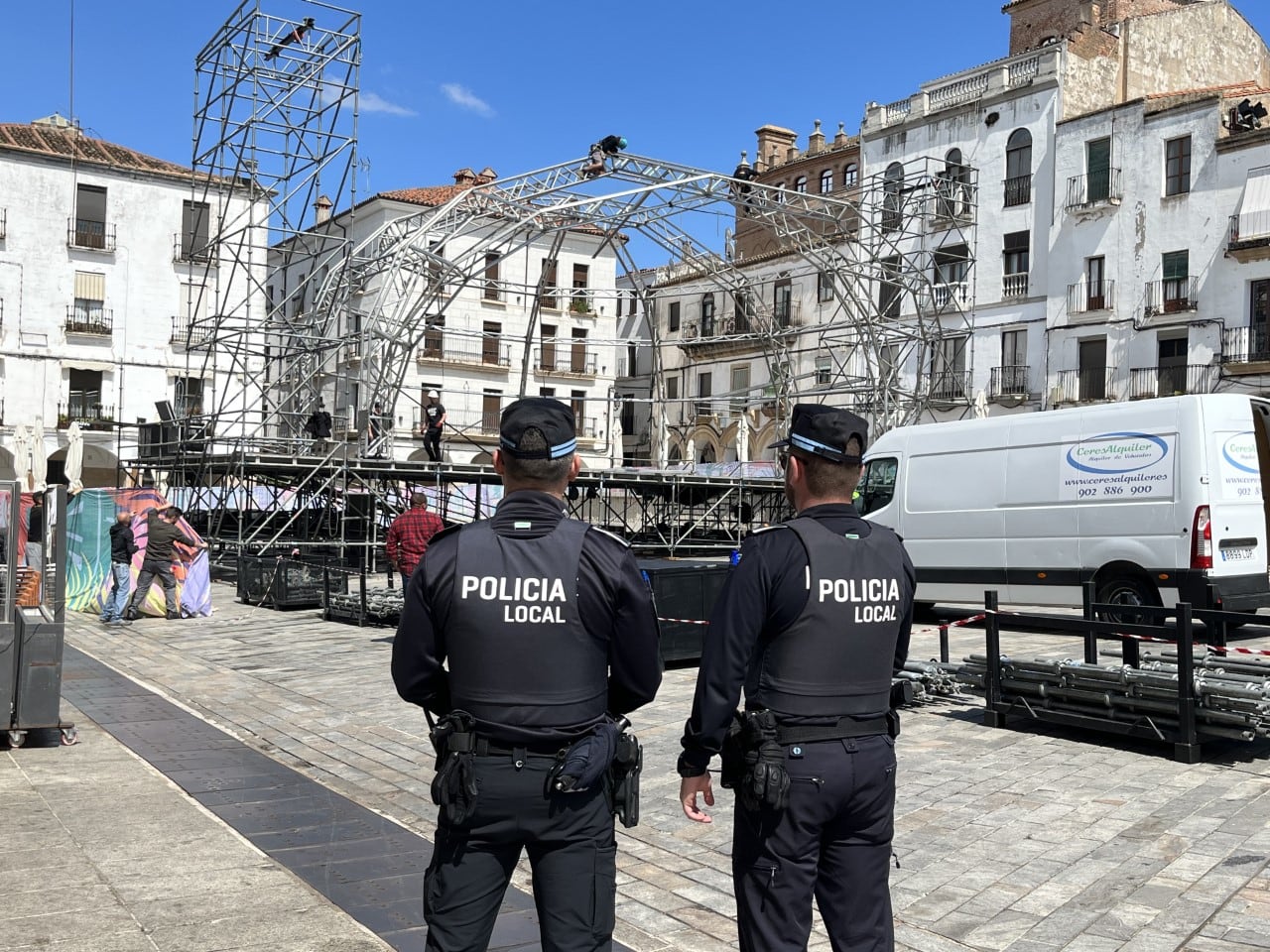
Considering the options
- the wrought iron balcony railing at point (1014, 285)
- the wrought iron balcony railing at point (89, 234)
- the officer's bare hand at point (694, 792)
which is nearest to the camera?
the officer's bare hand at point (694, 792)

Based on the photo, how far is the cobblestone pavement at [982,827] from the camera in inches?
180

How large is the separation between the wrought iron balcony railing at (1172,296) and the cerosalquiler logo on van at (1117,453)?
1961cm

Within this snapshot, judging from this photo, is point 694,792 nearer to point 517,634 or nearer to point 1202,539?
point 517,634

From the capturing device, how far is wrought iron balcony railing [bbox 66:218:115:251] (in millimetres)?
41625

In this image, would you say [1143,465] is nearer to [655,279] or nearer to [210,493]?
[210,493]

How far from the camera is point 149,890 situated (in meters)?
4.93

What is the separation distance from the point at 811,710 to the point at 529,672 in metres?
0.80

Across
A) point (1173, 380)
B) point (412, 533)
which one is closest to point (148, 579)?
point (412, 533)

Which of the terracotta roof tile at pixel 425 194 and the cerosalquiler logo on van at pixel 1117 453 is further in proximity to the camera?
the terracotta roof tile at pixel 425 194

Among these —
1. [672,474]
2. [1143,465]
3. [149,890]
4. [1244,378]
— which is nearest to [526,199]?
[672,474]

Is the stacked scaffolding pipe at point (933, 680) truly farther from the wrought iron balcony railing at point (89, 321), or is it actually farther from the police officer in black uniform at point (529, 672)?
the wrought iron balcony railing at point (89, 321)

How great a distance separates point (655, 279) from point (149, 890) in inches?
1933

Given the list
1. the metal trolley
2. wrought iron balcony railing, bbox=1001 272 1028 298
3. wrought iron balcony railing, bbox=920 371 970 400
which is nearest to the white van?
the metal trolley

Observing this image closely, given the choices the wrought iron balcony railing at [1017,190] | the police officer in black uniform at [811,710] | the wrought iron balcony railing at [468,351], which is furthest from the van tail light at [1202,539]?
the wrought iron balcony railing at [468,351]
